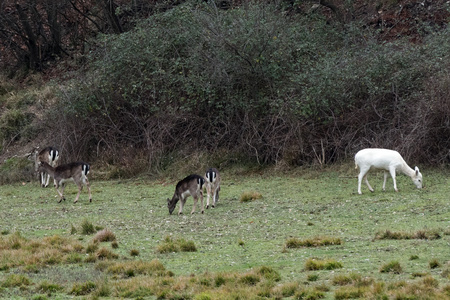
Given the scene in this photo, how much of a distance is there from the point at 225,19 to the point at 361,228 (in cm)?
1455

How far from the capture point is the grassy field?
9102 millimetres

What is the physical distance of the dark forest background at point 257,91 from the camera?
23312 millimetres

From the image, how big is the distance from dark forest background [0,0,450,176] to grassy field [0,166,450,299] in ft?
10.8

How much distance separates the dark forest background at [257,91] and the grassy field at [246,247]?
3296 mm

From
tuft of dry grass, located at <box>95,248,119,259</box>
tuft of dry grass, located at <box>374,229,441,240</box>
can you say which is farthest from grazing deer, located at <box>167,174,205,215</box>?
tuft of dry grass, located at <box>374,229,441,240</box>

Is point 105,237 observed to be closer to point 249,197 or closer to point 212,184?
point 212,184

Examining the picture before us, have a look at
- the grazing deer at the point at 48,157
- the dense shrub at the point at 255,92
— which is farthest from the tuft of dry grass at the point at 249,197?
the grazing deer at the point at 48,157

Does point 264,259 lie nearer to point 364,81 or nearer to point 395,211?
point 395,211

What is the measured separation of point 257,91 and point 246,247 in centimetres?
1396

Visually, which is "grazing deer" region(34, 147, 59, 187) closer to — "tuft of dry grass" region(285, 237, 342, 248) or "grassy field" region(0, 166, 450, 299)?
"grassy field" region(0, 166, 450, 299)

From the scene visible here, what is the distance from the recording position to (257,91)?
25.5 m

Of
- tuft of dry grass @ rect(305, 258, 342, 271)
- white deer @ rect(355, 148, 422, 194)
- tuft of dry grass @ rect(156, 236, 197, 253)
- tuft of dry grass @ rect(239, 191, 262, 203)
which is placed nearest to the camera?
tuft of dry grass @ rect(305, 258, 342, 271)

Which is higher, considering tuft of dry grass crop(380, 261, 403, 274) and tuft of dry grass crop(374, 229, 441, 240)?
tuft of dry grass crop(374, 229, 441, 240)

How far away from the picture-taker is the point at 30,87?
35312 millimetres
